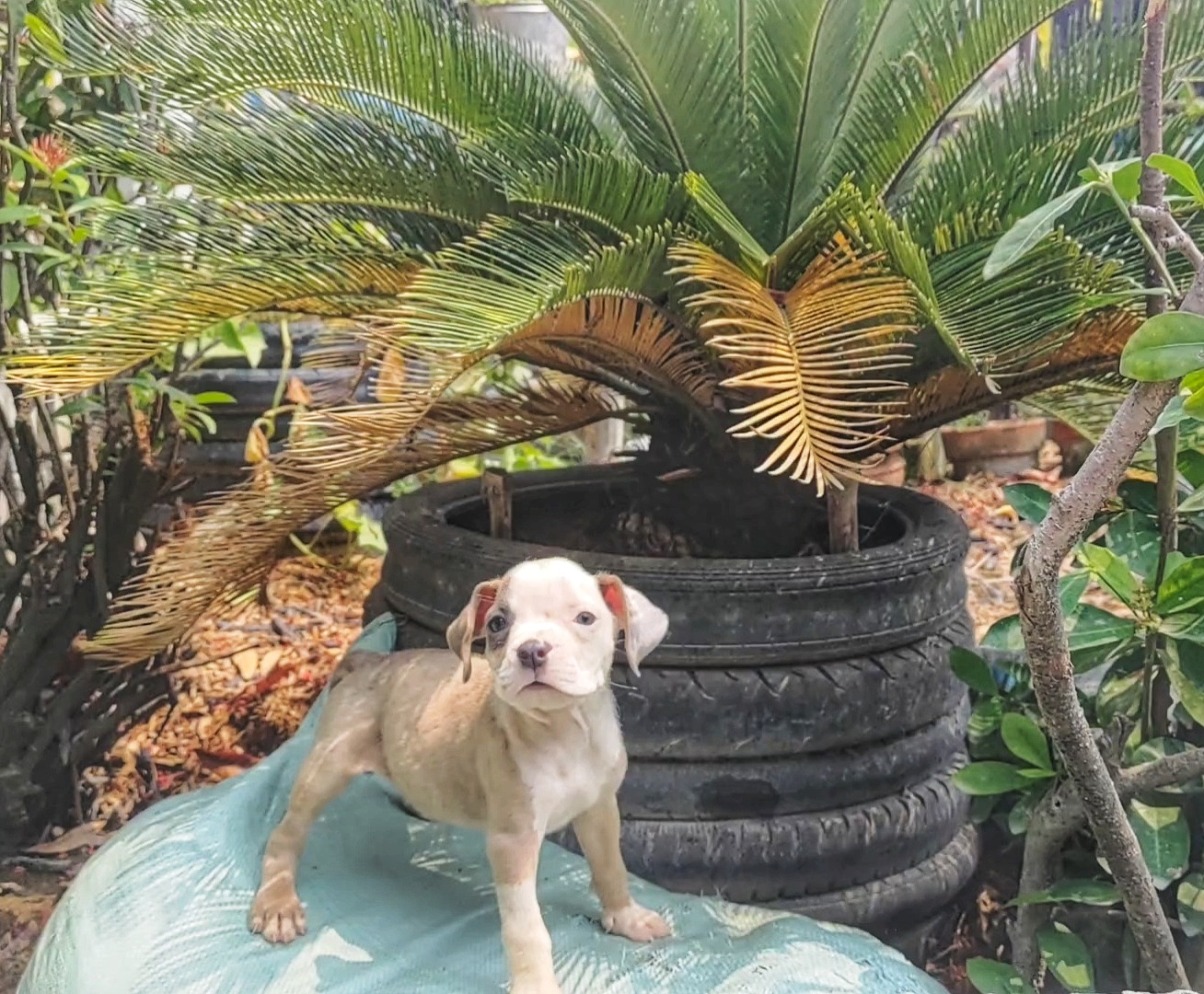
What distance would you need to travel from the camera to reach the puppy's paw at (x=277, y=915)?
1333 millimetres

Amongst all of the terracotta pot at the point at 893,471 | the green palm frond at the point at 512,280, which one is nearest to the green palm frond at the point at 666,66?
the green palm frond at the point at 512,280

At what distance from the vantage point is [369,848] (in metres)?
1.57

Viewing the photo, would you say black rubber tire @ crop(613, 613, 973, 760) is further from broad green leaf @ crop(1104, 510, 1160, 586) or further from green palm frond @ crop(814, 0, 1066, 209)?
green palm frond @ crop(814, 0, 1066, 209)

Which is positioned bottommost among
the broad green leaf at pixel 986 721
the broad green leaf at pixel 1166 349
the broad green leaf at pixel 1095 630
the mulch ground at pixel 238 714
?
the mulch ground at pixel 238 714

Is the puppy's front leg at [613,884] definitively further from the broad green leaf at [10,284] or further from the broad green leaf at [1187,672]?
the broad green leaf at [10,284]

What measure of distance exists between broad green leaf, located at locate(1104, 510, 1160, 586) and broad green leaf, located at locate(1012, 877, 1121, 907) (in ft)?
1.19

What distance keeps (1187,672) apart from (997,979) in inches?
16.5

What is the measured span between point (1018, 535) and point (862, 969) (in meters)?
2.81

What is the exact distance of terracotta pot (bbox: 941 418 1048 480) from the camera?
4.39m

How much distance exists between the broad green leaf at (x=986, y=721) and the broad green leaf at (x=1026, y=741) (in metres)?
0.12

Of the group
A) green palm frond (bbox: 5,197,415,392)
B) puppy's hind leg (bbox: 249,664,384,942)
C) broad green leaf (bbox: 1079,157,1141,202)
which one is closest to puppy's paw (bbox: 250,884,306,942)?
puppy's hind leg (bbox: 249,664,384,942)

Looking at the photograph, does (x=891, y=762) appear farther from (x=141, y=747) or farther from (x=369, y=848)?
(x=141, y=747)

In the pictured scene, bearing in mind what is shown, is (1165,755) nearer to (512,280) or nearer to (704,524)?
(704,524)

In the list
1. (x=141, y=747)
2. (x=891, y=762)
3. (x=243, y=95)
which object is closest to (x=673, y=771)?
(x=891, y=762)
